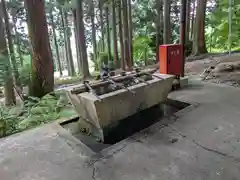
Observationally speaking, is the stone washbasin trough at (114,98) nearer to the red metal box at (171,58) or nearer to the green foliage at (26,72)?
the red metal box at (171,58)

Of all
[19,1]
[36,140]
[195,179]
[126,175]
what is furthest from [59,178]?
[19,1]

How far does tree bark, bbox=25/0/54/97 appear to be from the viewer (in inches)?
200

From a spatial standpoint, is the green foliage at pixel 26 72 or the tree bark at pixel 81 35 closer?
the green foliage at pixel 26 72

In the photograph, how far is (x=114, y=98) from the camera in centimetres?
336

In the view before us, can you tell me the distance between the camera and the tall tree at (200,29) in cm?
1104

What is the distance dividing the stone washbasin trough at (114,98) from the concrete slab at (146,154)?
1.43 feet

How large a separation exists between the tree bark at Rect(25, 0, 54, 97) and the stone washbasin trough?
6.80 feet

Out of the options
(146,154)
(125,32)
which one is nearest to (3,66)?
(146,154)

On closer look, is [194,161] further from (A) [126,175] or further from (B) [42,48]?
(B) [42,48]

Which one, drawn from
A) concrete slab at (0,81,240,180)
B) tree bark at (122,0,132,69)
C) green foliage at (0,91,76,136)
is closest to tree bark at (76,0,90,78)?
tree bark at (122,0,132,69)

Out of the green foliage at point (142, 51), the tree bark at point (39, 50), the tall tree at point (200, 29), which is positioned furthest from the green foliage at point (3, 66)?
the green foliage at point (142, 51)

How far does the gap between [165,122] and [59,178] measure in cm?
214

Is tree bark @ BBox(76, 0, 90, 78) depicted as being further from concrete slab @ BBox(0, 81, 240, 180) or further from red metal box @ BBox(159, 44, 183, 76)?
concrete slab @ BBox(0, 81, 240, 180)

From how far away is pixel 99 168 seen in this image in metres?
2.66
